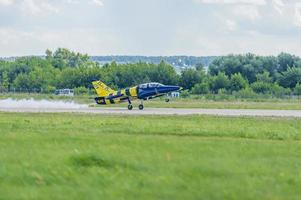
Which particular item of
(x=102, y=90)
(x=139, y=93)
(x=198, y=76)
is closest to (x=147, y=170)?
(x=139, y=93)

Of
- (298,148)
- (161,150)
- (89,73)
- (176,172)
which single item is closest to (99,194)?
(176,172)

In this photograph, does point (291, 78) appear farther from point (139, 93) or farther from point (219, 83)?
point (139, 93)

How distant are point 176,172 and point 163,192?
1.99 meters

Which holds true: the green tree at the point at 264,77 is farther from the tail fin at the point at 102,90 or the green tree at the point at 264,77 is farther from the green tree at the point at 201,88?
the tail fin at the point at 102,90

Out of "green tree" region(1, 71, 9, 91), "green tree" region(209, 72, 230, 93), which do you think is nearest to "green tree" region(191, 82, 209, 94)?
"green tree" region(209, 72, 230, 93)

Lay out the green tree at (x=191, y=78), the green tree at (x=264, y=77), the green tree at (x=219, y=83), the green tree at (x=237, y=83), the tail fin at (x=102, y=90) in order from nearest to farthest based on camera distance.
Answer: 1. the tail fin at (x=102, y=90)
2. the green tree at (x=237, y=83)
3. the green tree at (x=219, y=83)
4. the green tree at (x=264, y=77)
5. the green tree at (x=191, y=78)

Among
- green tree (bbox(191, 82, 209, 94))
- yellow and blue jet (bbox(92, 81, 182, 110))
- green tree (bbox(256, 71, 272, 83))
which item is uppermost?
green tree (bbox(256, 71, 272, 83))

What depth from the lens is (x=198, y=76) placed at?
121 metres

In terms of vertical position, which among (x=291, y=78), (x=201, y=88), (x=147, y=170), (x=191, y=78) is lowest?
(x=201, y=88)

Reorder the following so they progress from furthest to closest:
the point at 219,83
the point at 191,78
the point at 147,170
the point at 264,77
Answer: the point at 191,78 < the point at 264,77 < the point at 219,83 < the point at 147,170

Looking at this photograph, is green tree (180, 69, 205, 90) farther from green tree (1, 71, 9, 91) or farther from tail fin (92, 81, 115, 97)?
tail fin (92, 81, 115, 97)

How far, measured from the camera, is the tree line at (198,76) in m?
116

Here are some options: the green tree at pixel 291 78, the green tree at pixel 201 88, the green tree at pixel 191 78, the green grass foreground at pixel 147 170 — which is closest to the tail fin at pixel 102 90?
the green grass foreground at pixel 147 170

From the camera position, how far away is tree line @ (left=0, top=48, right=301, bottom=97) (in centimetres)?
11581
